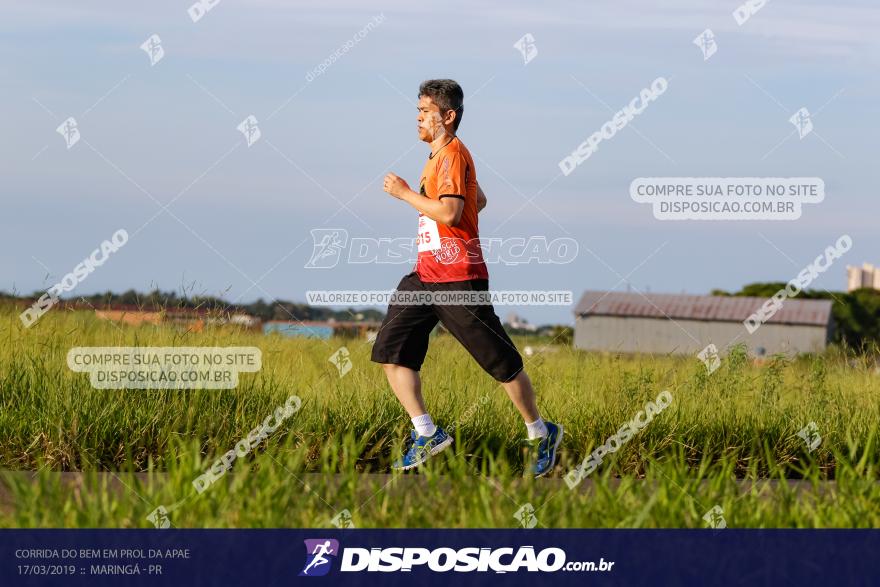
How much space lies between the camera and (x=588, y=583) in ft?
14.1

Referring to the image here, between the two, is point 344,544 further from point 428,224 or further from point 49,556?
point 428,224

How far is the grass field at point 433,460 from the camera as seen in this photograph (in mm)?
4672

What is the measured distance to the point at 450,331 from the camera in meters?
6.08

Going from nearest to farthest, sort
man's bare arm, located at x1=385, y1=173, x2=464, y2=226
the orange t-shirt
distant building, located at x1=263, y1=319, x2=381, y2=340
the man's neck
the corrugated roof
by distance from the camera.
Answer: man's bare arm, located at x1=385, y1=173, x2=464, y2=226
the orange t-shirt
the man's neck
distant building, located at x1=263, y1=319, x2=381, y2=340
the corrugated roof

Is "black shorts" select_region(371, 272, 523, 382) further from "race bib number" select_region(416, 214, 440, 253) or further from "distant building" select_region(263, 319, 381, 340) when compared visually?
"distant building" select_region(263, 319, 381, 340)

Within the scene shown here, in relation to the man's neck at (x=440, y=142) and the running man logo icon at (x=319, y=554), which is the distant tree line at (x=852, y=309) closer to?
the man's neck at (x=440, y=142)

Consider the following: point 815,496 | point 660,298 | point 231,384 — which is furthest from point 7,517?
point 660,298

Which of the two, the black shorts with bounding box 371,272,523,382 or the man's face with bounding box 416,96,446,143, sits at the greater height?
the man's face with bounding box 416,96,446,143

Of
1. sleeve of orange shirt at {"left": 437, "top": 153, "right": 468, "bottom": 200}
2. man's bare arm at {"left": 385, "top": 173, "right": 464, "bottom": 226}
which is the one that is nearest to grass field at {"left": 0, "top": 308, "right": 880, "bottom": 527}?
man's bare arm at {"left": 385, "top": 173, "right": 464, "bottom": 226}

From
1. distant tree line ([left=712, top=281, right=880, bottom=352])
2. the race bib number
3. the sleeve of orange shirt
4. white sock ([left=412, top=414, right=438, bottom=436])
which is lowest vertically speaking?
white sock ([left=412, top=414, right=438, bottom=436])

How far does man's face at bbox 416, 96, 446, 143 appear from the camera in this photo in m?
6.07

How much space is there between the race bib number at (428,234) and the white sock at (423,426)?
982 mm

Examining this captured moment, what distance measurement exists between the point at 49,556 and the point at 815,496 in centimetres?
353

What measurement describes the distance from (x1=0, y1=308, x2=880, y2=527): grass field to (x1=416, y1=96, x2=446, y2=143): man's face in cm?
168
